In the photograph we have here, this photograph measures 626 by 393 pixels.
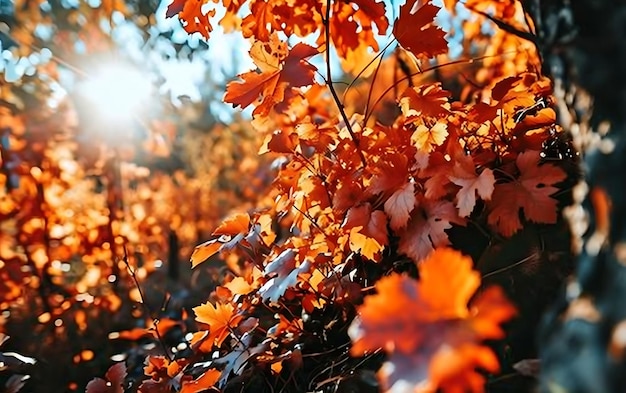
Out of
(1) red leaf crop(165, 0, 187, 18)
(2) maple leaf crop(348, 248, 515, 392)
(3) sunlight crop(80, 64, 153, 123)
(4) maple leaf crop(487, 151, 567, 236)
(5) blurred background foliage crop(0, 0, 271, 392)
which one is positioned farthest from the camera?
(3) sunlight crop(80, 64, 153, 123)

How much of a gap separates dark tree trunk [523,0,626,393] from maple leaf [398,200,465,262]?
31 cm

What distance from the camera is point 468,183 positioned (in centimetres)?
108

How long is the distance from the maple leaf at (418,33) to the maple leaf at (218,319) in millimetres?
731

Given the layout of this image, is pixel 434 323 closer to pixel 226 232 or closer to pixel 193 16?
pixel 226 232

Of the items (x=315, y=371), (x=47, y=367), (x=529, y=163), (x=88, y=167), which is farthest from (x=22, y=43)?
(x=529, y=163)

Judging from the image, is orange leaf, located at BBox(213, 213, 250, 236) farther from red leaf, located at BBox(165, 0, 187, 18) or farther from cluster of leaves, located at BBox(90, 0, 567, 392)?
red leaf, located at BBox(165, 0, 187, 18)

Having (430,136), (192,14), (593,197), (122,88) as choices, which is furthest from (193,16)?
(122,88)

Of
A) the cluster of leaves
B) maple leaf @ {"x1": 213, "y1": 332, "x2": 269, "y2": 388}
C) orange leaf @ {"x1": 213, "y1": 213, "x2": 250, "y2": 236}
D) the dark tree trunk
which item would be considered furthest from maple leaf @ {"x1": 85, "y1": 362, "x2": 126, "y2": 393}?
the dark tree trunk

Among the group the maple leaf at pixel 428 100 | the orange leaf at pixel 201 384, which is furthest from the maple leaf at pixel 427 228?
the orange leaf at pixel 201 384

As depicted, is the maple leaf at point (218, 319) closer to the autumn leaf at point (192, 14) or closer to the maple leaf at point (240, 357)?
the maple leaf at point (240, 357)

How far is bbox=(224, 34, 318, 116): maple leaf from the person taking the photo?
125cm

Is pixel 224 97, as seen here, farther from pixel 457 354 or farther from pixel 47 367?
pixel 47 367

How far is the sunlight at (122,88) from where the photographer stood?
11.0 feet

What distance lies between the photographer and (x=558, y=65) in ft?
2.68
